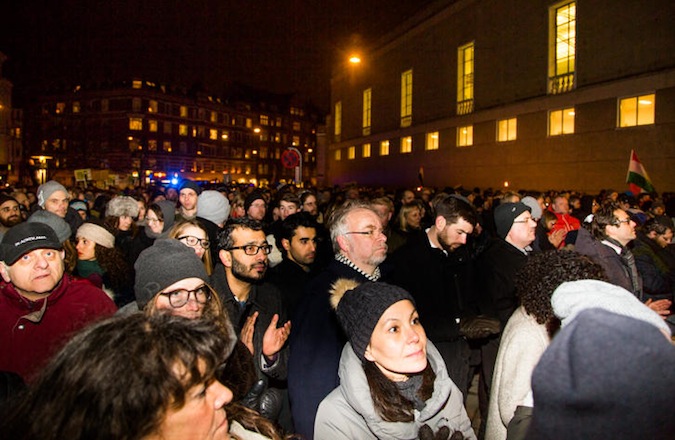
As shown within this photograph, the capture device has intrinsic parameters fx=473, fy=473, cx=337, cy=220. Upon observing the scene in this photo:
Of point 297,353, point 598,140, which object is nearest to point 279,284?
A: point 297,353

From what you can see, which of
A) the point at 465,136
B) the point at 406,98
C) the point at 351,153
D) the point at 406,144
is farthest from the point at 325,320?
the point at 351,153

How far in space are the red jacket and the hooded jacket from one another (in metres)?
1.55

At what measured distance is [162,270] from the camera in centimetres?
303

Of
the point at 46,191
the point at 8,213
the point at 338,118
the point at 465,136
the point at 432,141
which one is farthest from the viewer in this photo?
the point at 338,118

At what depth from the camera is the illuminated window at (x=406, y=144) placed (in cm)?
4088

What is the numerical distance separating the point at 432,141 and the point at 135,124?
59.9m

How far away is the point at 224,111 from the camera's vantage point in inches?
3728

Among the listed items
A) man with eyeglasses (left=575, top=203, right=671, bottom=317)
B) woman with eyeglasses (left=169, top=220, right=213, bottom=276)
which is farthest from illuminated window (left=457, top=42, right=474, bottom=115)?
woman with eyeglasses (left=169, top=220, right=213, bottom=276)

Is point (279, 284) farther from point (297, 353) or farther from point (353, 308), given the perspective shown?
point (353, 308)

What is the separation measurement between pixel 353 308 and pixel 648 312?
1.67m

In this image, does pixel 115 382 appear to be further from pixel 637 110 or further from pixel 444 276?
pixel 637 110

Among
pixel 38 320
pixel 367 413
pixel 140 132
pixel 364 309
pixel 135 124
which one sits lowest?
pixel 367 413

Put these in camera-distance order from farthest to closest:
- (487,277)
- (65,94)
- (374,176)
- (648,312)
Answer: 1. (65,94)
2. (374,176)
3. (487,277)
4. (648,312)

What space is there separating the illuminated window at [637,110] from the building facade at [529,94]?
5 centimetres
